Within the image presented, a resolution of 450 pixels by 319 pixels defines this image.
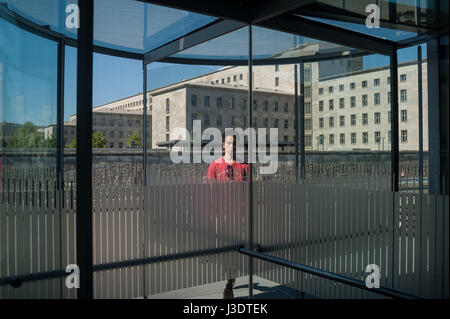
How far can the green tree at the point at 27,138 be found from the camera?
11.6 feet

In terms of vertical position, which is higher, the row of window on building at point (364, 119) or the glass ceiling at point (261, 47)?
the glass ceiling at point (261, 47)

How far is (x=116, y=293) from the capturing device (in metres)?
4.29

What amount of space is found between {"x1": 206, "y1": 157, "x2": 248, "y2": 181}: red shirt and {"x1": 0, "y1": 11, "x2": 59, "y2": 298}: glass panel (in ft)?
5.86

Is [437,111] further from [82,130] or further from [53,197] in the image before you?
[53,197]

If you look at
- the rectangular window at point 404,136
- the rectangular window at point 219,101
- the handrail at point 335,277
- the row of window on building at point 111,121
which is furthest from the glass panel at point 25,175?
the rectangular window at point 219,101

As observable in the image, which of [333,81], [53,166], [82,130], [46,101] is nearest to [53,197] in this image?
[53,166]

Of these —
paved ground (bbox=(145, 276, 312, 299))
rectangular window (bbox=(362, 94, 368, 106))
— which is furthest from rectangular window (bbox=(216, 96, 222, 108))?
rectangular window (bbox=(362, 94, 368, 106))

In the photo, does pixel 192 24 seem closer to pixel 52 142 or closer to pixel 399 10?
pixel 52 142

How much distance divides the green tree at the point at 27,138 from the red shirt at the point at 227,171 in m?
1.88

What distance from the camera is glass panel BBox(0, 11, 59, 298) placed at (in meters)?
3.44

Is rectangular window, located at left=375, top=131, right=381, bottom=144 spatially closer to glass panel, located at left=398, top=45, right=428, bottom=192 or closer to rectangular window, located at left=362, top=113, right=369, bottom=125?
rectangular window, located at left=362, top=113, right=369, bottom=125

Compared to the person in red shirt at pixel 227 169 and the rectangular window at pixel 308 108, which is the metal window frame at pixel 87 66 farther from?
the person in red shirt at pixel 227 169

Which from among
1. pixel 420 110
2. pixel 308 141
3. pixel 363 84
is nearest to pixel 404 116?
pixel 420 110
